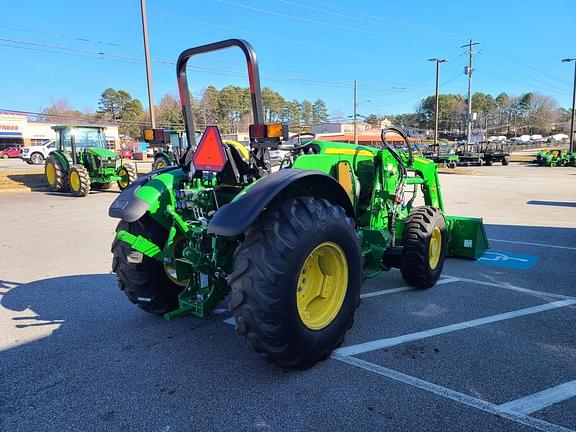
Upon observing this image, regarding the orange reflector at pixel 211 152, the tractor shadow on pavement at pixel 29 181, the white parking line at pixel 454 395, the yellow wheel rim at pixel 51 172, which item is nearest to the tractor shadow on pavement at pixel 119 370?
Result: the white parking line at pixel 454 395

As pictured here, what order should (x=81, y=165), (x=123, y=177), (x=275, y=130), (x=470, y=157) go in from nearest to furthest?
(x=275, y=130)
(x=81, y=165)
(x=123, y=177)
(x=470, y=157)

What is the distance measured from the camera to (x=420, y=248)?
4734mm

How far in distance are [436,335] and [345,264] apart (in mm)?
1156

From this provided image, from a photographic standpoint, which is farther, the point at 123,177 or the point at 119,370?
the point at 123,177

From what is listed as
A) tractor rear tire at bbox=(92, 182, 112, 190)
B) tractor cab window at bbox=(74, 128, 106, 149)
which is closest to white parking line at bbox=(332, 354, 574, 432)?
tractor rear tire at bbox=(92, 182, 112, 190)

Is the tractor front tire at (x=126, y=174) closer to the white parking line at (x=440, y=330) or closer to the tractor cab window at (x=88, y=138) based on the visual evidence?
the tractor cab window at (x=88, y=138)

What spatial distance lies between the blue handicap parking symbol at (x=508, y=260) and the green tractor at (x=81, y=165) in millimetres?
12907

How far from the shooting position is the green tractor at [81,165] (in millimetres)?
15023

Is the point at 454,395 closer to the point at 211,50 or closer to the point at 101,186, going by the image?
the point at 211,50

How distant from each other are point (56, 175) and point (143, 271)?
14.3 m

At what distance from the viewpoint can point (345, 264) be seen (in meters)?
3.33

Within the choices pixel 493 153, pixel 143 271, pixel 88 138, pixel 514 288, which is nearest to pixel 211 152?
pixel 143 271

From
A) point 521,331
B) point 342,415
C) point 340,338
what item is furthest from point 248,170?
point 521,331

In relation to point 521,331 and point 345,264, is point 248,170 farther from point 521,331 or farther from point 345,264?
point 521,331
